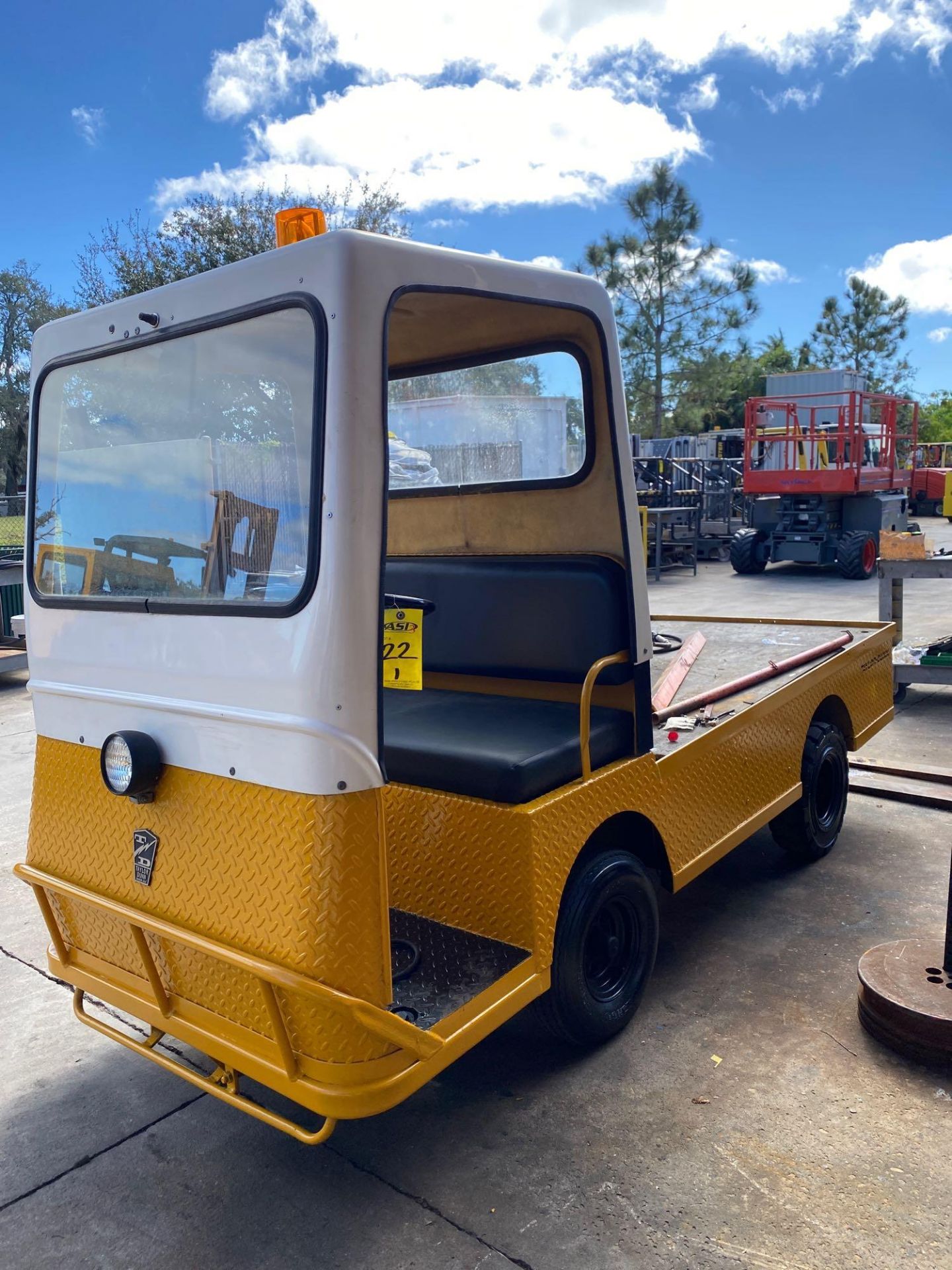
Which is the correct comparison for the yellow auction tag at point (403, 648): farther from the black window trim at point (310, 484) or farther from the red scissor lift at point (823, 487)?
the red scissor lift at point (823, 487)

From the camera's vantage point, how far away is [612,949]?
9.67 feet

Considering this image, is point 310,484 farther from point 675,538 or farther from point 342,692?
point 675,538

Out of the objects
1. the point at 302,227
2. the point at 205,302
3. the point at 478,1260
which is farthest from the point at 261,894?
the point at 302,227

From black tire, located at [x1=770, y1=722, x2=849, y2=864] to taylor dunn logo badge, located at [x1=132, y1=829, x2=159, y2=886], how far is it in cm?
262

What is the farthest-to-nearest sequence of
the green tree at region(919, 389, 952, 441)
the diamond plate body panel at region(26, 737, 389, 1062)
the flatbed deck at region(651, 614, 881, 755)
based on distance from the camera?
1. the green tree at region(919, 389, 952, 441)
2. the flatbed deck at region(651, 614, 881, 755)
3. the diamond plate body panel at region(26, 737, 389, 1062)

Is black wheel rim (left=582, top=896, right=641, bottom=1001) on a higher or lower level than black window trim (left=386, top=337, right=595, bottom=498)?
lower

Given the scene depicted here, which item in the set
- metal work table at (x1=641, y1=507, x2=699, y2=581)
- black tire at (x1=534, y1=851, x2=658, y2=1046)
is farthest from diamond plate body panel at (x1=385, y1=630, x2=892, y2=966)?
metal work table at (x1=641, y1=507, x2=699, y2=581)

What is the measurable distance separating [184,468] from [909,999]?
2.46 m

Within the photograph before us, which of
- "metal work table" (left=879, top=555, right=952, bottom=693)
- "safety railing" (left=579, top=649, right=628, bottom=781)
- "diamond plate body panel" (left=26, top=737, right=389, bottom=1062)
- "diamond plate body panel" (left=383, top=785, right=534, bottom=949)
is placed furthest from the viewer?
"metal work table" (left=879, top=555, right=952, bottom=693)

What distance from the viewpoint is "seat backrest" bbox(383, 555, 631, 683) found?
121 inches

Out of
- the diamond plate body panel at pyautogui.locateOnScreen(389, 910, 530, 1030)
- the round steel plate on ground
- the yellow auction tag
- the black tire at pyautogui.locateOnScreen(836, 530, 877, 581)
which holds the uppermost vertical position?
the black tire at pyautogui.locateOnScreen(836, 530, 877, 581)

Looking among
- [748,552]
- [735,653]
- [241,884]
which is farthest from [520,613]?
[748,552]

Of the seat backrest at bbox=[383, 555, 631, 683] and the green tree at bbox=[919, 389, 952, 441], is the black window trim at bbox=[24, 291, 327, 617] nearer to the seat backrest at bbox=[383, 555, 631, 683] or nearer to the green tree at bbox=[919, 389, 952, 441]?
the seat backrest at bbox=[383, 555, 631, 683]

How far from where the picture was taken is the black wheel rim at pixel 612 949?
2887 millimetres
